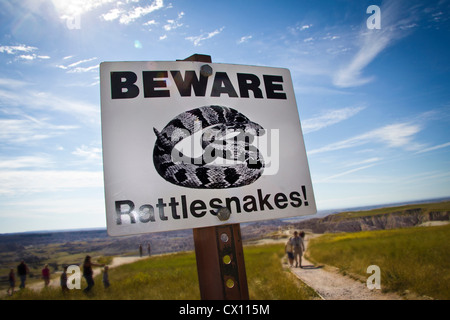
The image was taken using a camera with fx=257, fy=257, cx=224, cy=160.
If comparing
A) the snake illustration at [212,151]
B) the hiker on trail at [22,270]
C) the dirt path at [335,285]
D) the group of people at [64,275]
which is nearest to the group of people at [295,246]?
the dirt path at [335,285]

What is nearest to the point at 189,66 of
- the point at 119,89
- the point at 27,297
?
the point at 119,89

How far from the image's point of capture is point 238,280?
162cm

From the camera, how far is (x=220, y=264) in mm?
1601

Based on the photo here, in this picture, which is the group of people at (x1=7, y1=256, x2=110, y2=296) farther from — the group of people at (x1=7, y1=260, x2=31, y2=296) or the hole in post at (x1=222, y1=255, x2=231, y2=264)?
the hole in post at (x1=222, y1=255, x2=231, y2=264)

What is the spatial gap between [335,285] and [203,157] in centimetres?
1533

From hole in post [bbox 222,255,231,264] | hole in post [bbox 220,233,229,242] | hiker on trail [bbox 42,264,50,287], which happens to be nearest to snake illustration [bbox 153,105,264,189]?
hole in post [bbox 220,233,229,242]

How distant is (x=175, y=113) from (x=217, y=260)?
101 centimetres

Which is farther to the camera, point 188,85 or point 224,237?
point 188,85

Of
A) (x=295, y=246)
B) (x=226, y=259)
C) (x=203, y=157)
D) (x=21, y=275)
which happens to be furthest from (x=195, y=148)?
(x=21, y=275)

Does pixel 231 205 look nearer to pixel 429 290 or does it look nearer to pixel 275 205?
pixel 275 205

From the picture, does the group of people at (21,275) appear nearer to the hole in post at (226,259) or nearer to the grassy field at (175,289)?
→ the grassy field at (175,289)

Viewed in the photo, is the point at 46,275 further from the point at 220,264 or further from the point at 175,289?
the point at 220,264

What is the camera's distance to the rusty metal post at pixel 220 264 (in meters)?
1.59

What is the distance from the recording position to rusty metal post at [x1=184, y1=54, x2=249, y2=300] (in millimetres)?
1586
